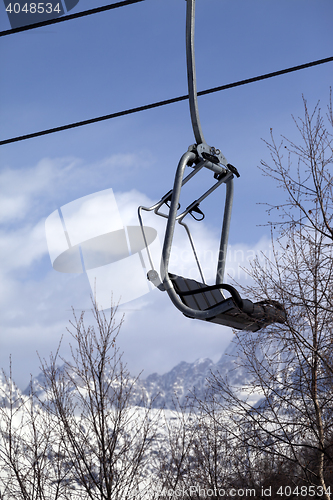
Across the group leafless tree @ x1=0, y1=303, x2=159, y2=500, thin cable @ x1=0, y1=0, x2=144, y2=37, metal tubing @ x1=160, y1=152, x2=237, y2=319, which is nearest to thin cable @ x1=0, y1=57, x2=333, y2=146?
thin cable @ x1=0, y1=0, x2=144, y2=37

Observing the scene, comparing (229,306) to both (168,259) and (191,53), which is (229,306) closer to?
(168,259)

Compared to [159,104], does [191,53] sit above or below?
below

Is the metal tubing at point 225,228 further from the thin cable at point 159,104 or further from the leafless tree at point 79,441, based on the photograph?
the leafless tree at point 79,441

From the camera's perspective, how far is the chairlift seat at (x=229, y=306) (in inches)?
112

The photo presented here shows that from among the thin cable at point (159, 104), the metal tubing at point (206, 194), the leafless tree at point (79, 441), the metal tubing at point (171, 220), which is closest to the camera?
the metal tubing at point (171, 220)

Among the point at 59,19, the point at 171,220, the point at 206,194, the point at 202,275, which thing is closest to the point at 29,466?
the point at 202,275

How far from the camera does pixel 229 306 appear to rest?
9.18ft

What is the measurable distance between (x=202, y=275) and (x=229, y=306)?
33.4 inches

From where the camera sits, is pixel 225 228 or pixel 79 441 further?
pixel 79 441

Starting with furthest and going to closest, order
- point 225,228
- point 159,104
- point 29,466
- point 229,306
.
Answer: point 29,466, point 159,104, point 225,228, point 229,306

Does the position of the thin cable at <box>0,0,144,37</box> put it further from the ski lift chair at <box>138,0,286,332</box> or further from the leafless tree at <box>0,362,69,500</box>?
the leafless tree at <box>0,362,69,500</box>

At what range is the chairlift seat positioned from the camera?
2.84 metres

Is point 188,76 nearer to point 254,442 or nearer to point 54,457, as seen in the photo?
point 254,442

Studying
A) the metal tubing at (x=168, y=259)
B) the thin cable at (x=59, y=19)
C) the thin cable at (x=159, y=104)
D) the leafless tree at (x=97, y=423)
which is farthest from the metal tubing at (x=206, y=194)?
the leafless tree at (x=97, y=423)
